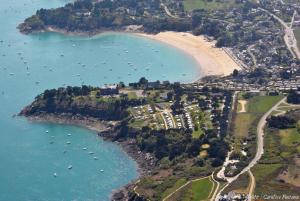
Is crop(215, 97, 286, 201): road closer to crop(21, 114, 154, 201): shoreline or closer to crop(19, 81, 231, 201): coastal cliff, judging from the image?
crop(19, 81, 231, 201): coastal cliff

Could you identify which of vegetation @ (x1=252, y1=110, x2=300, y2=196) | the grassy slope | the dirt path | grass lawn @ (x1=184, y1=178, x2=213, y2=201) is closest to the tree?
vegetation @ (x1=252, y1=110, x2=300, y2=196)

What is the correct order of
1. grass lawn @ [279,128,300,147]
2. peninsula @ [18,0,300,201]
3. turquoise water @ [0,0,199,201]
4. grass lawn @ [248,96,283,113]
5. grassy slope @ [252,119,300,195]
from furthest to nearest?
grass lawn @ [248,96,283,113]
grass lawn @ [279,128,300,147]
turquoise water @ [0,0,199,201]
peninsula @ [18,0,300,201]
grassy slope @ [252,119,300,195]

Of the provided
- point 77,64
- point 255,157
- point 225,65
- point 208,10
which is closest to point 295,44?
point 225,65

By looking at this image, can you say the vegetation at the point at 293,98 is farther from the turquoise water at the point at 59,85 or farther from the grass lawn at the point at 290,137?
the turquoise water at the point at 59,85

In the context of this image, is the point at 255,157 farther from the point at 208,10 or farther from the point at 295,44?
the point at 208,10

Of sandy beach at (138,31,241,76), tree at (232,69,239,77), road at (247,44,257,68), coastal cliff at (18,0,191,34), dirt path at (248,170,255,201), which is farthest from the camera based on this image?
coastal cliff at (18,0,191,34)

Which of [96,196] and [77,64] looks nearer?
[96,196]

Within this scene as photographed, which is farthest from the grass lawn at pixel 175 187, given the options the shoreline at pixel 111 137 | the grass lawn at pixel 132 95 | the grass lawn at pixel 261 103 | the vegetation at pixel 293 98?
the grass lawn at pixel 132 95
